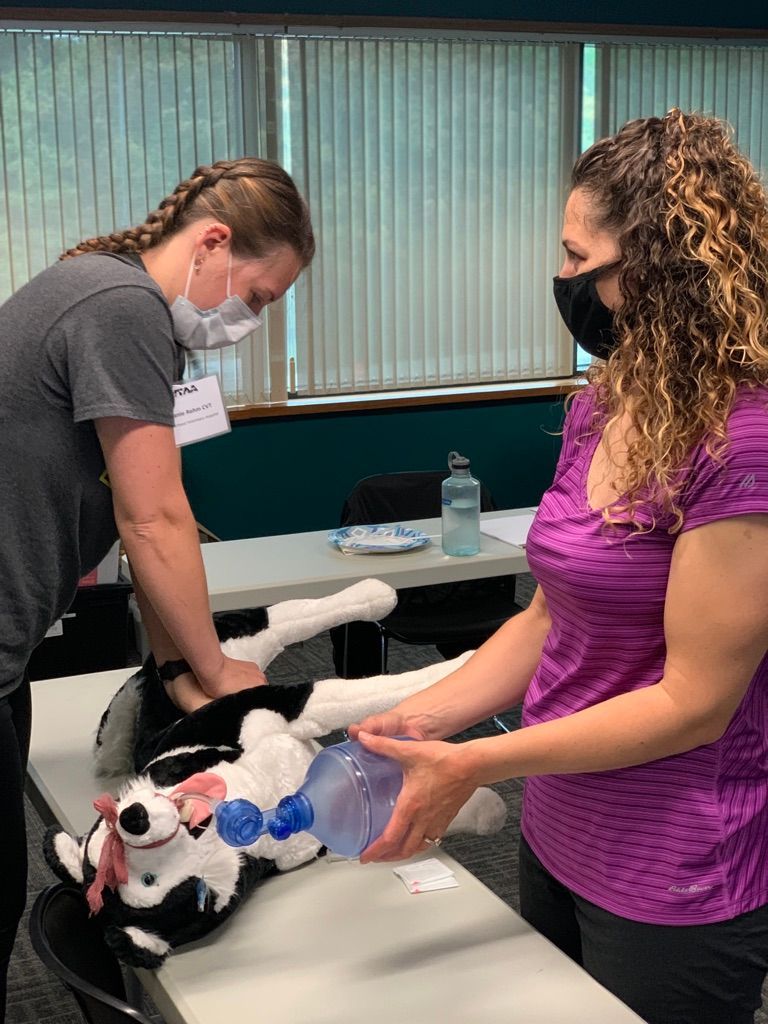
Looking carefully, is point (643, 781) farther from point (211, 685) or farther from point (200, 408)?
point (200, 408)

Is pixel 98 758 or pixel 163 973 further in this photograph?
pixel 98 758

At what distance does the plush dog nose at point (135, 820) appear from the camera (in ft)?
4.24

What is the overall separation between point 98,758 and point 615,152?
1.15 metres

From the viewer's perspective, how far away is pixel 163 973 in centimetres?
128

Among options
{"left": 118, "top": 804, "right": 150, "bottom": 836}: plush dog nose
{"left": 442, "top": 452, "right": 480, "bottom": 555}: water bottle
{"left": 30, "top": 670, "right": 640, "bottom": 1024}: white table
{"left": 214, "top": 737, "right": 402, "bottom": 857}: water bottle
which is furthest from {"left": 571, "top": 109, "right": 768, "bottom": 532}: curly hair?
{"left": 442, "top": 452, "right": 480, "bottom": 555}: water bottle

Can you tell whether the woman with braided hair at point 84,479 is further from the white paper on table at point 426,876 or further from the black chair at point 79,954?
the white paper on table at point 426,876

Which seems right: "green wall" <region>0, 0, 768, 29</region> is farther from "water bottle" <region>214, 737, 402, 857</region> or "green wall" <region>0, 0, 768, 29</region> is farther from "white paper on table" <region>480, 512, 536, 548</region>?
"water bottle" <region>214, 737, 402, 857</region>

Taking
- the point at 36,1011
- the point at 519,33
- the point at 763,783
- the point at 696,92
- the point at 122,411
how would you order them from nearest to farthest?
1. the point at 763,783
2. the point at 122,411
3. the point at 36,1011
4. the point at 519,33
5. the point at 696,92

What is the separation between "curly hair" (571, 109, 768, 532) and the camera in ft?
3.53

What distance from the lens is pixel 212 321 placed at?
6.17 ft

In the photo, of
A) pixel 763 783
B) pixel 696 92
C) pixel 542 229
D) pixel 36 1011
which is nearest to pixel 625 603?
pixel 763 783

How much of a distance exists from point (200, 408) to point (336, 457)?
3025 millimetres

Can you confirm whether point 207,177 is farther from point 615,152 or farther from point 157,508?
point 615,152

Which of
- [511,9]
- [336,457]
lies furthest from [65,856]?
[511,9]
